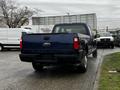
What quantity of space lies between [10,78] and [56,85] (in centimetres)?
207

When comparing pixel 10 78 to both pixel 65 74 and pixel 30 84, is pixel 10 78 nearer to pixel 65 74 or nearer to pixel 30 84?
pixel 30 84

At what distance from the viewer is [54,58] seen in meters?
9.62

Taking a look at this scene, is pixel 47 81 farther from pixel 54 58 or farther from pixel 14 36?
pixel 14 36

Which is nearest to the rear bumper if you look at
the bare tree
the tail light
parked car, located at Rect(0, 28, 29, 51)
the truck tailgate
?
the truck tailgate

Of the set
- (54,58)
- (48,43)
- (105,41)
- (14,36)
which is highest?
(48,43)

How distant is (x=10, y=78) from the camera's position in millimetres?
9555

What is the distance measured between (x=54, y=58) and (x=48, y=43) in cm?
58

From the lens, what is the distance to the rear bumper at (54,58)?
9445 millimetres

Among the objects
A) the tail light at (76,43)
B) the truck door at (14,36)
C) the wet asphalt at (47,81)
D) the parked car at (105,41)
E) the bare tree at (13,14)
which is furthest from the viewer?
the bare tree at (13,14)

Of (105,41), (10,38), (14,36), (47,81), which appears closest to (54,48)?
(47,81)

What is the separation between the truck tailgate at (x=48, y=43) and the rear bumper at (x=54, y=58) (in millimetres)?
152

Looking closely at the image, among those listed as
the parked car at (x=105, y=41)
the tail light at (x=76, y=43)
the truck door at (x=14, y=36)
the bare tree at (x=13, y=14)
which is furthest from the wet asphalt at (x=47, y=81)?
the bare tree at (x=13, y=14)

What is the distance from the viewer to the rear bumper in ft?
31.0

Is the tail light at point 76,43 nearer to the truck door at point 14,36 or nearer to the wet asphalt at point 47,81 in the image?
the wet asphalt at point 47,81
